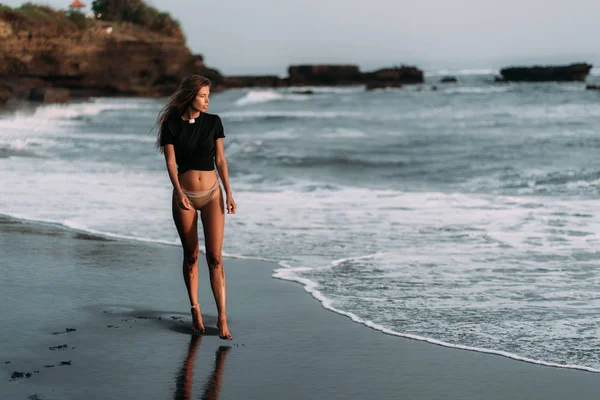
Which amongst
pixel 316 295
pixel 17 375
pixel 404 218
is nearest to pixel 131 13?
pixel 404 218

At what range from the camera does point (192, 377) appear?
5.06 meters

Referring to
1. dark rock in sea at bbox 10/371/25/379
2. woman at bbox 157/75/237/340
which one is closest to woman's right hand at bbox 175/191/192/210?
woman at bbox 157/75/237/340

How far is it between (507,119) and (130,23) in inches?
2089

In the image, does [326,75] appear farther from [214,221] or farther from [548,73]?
[214,221]

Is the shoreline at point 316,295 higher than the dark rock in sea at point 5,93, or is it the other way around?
the dark rock in sea at point 5,93

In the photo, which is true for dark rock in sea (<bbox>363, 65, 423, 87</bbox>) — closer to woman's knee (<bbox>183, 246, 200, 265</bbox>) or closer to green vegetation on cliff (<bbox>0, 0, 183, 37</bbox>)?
green vegetation on cliff (<bbox>0, 0, 183, 37</bbox>)

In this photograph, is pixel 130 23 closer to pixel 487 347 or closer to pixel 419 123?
pixel 419 123

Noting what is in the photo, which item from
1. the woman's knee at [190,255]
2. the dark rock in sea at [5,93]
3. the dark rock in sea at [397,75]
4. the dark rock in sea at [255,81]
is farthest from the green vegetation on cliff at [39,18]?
the woman's knee at [190,255]

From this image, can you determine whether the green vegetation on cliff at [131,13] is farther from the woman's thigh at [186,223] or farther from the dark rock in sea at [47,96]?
Result: the woman's thigh at [186,223]

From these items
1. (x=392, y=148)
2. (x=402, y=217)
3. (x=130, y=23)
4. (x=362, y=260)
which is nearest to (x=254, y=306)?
(x=362, y=260)

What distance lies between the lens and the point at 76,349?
18.2 feet

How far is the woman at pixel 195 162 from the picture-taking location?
19.0 ft

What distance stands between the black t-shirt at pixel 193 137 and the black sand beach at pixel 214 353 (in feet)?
3.78

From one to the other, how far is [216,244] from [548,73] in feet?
405
